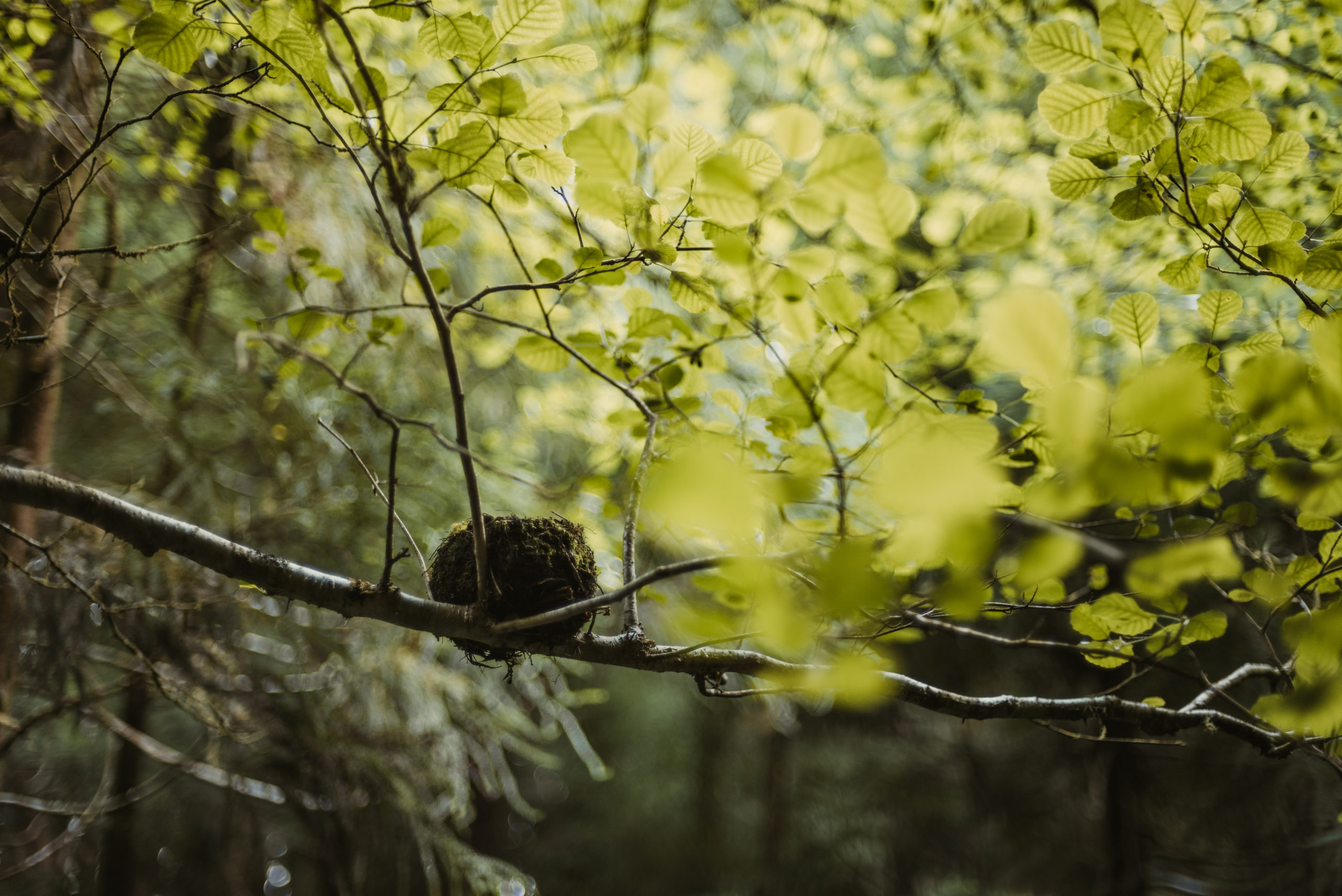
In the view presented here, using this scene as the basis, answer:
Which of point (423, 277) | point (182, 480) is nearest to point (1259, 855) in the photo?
point (423, 277)

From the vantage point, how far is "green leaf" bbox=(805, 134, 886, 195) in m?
0.48

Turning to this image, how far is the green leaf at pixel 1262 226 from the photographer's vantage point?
0.73 meters

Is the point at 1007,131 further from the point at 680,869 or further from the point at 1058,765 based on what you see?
the point at 680,869

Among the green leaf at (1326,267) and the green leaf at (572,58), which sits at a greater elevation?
the green leaf at (572,58)

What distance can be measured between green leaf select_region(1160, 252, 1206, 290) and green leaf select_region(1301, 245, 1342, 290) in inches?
4.1

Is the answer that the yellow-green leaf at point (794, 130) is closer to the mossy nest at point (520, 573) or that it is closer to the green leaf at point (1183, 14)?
the green leaf at point (1183, 14)

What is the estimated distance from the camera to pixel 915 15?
2.48 meters

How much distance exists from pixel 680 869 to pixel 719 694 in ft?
16.3

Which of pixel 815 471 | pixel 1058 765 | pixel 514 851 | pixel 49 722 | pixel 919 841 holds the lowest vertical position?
pixel 514 851

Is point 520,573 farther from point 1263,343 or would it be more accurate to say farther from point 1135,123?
point 1263,343

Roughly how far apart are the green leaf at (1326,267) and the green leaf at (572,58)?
873mm

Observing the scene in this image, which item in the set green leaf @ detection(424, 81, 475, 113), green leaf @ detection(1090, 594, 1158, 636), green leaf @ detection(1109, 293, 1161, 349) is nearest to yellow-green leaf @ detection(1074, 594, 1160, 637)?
green leaf @ detection(1090, 594, 1158, 636)

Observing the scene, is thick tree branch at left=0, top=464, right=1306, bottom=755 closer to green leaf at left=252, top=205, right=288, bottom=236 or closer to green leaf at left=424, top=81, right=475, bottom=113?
green leaf at left=252, top=205, right=288, bottom=236

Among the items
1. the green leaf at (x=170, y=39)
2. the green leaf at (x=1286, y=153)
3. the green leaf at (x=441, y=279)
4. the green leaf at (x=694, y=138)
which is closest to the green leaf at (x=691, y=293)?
the green leaf at (x=694, y=138)
